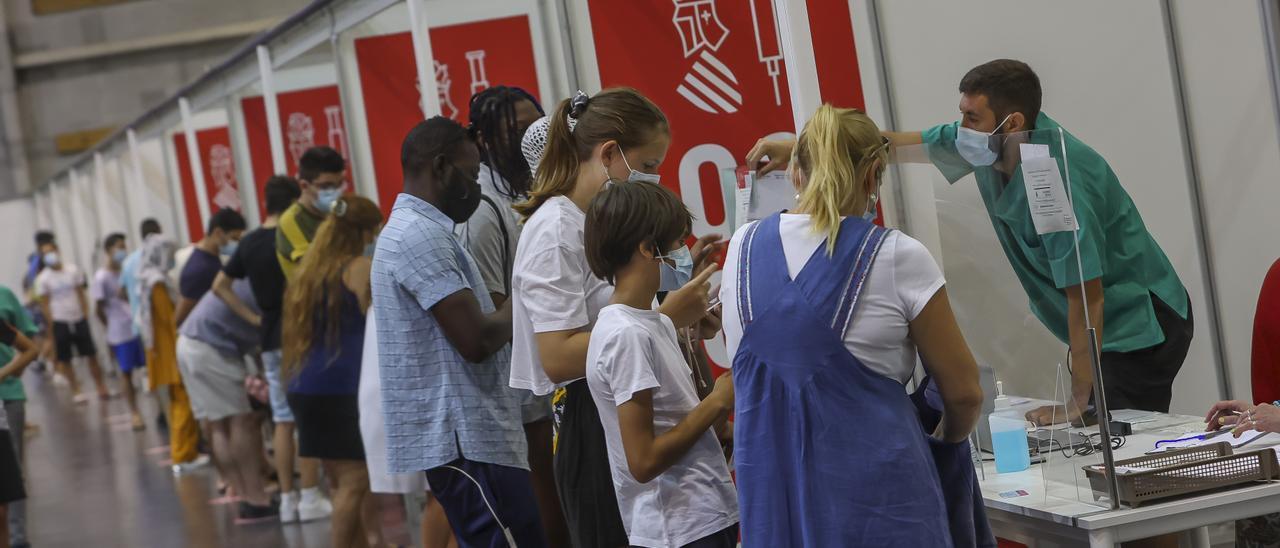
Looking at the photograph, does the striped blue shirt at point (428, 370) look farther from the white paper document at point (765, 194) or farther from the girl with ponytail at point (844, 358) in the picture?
the girl with ponytail at point (844, 358)

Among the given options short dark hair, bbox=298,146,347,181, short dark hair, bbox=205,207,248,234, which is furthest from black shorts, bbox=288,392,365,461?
short dark hair, bbox=205,207,248,234

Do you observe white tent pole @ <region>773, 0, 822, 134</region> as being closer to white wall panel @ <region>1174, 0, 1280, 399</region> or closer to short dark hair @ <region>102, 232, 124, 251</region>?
white wall panel @ <region>1174, 0, 1280, 399</region>

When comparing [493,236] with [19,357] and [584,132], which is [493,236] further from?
[19,357]

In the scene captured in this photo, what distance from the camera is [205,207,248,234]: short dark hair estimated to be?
765 centimetres

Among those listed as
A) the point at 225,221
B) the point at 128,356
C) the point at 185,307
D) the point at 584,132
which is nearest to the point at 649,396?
the point at 584,132

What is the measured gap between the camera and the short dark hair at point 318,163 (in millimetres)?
5953

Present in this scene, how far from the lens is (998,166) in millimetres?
2539

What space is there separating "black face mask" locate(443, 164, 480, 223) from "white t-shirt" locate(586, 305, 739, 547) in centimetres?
84

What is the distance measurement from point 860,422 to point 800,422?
102 millimetres

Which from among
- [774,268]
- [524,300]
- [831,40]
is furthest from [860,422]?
[831,40]

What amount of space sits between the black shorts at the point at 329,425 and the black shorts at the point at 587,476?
2372 millimetres

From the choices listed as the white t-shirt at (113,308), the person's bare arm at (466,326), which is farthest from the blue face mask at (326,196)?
the white t-shirt at (113,308)

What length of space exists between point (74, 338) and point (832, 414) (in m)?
14.3

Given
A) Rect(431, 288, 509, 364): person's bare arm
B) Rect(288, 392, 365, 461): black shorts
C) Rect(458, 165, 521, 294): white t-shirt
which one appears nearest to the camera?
Rect(431, 288, 509, 364): person's bare arm
